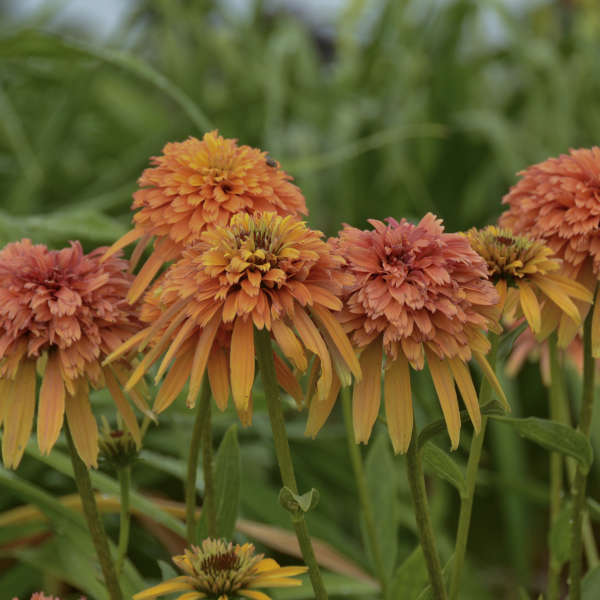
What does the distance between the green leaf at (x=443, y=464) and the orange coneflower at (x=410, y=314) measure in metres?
0.05

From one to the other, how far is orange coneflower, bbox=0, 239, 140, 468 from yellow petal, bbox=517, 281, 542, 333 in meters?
0.20

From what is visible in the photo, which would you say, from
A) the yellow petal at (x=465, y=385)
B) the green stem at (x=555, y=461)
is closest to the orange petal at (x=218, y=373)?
the yellow petal at (x=465, y=385)

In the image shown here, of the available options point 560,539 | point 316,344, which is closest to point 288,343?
point 316,344

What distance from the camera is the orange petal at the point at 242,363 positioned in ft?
1.17

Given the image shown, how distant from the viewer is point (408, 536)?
1.14 m

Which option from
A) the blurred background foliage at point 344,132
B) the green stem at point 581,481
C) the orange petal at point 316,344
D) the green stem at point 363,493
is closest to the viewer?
the orange petal at point 316,344

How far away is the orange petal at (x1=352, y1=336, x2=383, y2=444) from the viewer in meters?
0.37

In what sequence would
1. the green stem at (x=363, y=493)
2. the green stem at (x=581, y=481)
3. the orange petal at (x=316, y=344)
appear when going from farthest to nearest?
the green stem at (x=363, y=493) < the green stem at (x=581, y=481) < the orange petal at (x=316, y=344)

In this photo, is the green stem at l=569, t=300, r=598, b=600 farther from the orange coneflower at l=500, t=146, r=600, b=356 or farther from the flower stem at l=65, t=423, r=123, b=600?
the flower stem at l=65, t=423, r=123, b=600

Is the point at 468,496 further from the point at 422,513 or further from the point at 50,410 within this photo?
the point at 50,410

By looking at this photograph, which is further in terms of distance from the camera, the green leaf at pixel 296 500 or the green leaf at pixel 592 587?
the green leaf at pixel 592 587

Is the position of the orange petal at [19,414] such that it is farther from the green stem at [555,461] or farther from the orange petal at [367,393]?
the green stem at [555,461]

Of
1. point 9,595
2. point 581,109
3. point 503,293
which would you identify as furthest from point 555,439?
point 581,109

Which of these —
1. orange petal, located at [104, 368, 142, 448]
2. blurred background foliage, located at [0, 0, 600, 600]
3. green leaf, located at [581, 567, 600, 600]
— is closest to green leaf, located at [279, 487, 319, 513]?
orange petal, located at [104, 368, 142, 448]
